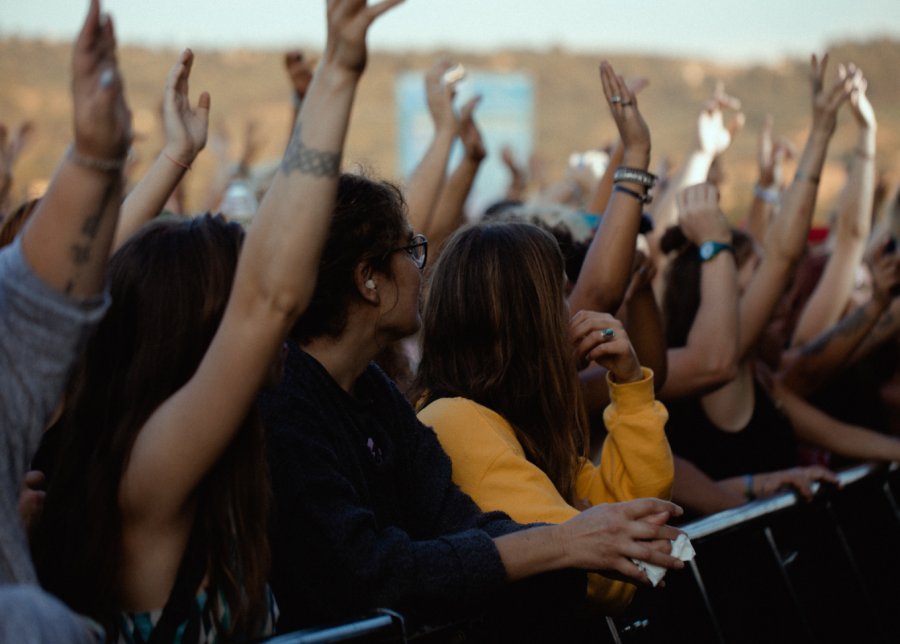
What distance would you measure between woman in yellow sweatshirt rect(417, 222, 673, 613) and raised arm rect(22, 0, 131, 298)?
1.22 meters

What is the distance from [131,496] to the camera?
170 cm

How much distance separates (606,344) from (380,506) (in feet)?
2.31

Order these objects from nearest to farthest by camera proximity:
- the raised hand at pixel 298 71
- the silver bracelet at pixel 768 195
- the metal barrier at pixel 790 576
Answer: the metal barrier at pixel 790 576, the raised hand at pixel 298 71, the silver bracelet at pixel 768 195

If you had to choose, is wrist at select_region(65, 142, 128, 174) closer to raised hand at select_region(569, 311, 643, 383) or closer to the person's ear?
the person's ear

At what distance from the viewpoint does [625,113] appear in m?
3.38

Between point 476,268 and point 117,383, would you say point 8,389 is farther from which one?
point 476,268

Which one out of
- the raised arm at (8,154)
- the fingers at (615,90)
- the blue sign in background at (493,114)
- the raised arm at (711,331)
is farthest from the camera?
the blue sign in background at (493,114)

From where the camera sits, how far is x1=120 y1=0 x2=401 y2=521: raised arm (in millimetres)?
1608

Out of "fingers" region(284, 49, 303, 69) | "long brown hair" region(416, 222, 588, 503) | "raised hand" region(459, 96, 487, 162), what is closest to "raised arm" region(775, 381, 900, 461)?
"raised hand" region(459, 96, 487, 162)

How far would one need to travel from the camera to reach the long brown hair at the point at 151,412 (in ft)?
5.76

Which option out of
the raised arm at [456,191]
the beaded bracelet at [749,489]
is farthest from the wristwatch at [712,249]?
the raised arm at [456,191]

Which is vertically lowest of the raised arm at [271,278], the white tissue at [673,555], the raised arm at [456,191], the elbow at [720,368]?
the elbow at [720,368]

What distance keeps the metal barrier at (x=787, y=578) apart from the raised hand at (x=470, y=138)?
1.81 m

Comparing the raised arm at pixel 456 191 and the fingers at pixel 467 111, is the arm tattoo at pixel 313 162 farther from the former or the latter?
the fingers at pixel 467 111
